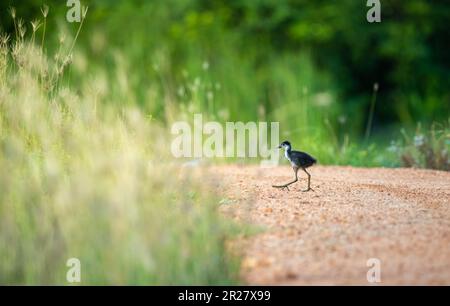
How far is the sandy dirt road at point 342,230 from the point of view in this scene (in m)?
4.50

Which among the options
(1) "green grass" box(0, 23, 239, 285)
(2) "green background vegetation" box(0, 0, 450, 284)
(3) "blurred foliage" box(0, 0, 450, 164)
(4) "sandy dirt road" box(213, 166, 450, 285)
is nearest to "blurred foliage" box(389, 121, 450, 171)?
(2) "green background vegetation" box(0, 0, 450, 284)

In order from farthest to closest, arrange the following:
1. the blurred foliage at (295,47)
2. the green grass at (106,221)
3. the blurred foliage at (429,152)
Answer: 1. the blurred foliage at (295,47)
2. the blurred foliage at (429,152)
3. the green grass at (106,221)

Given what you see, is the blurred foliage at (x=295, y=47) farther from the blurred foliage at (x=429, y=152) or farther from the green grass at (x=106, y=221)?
the green grass at (x=106, y=221)

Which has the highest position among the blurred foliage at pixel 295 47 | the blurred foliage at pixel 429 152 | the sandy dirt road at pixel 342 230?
the blurred foliage at pixel 295 47

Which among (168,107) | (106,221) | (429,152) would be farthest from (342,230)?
(429,152)

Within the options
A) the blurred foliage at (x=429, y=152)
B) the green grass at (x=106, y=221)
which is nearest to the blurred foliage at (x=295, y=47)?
the blurred foliage at (x=429, y=152)

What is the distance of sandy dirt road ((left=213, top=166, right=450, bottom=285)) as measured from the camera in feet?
14.8

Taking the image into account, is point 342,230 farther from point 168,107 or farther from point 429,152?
point 429,152

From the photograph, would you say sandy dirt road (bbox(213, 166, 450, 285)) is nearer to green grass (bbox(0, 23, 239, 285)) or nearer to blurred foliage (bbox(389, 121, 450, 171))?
green grass (bbox(0, 23, 239, 285))

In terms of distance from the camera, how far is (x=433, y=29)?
59.0ft

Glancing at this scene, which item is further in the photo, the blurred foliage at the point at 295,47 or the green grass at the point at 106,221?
the blurred foliage at the point at 295,47

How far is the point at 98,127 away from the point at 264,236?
5.28ft

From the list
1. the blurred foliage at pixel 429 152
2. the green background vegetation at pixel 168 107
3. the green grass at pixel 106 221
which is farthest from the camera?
the blurred foliage at pixel 429 152

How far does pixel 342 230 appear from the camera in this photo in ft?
17.3
